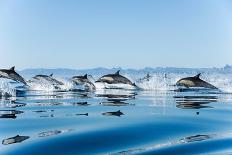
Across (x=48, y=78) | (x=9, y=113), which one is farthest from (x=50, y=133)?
(x=48, y=78)

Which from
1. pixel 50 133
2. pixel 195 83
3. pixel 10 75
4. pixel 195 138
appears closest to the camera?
pixel 195 138

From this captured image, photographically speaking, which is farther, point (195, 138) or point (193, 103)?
point (193, 103)

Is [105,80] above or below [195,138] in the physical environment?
above

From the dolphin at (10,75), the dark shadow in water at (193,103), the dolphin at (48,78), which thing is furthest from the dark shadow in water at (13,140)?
the dolphin at (48,78)

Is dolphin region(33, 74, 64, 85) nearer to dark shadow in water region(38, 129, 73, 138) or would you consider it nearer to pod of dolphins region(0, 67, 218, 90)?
pod of dolphins region(0, 67, 218, 90)

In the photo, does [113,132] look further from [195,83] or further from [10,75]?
[195,83]

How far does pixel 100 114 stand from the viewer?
13.7 m

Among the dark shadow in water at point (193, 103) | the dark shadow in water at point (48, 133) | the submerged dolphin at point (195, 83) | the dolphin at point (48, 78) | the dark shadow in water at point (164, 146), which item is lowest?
the dark shadow in water at point (164, 146)

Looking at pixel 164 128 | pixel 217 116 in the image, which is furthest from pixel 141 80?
pixel 164 128

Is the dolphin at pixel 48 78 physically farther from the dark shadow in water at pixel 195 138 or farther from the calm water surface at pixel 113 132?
the dark shadow in water at pixel 195 138

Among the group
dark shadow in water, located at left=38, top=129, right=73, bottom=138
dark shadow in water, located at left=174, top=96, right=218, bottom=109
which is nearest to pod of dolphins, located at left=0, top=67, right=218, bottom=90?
dark shadow in water, located at left=174, top=96, right=218, bottom=109

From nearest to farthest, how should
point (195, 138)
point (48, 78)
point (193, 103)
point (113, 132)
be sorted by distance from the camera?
1. point (195, 138)
2. point (113, 132)
3. point (193, 103)
4. point (48, 78)

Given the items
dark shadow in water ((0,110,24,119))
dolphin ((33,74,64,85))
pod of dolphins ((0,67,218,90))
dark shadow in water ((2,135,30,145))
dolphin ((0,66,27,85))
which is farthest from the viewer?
dolphin ((33,74,64,85))

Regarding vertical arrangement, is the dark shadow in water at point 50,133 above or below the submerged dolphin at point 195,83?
below
